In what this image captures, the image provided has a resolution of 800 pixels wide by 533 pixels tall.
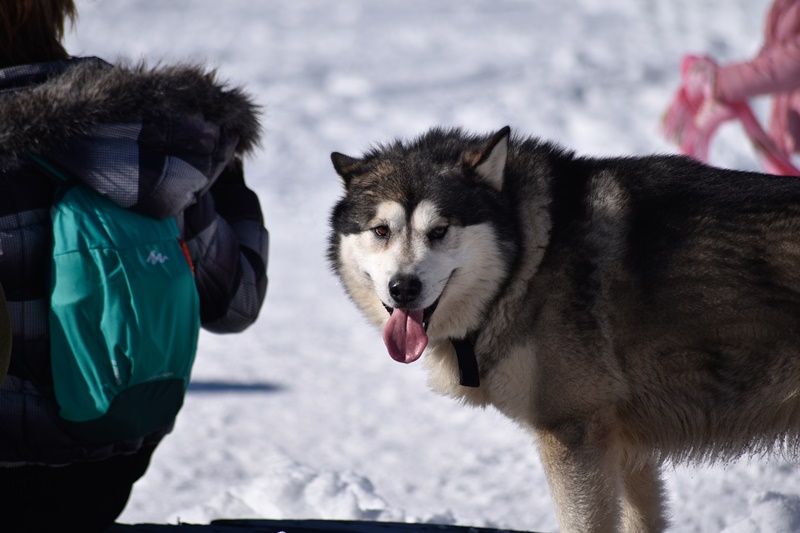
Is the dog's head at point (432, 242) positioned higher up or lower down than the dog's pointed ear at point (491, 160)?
lower down

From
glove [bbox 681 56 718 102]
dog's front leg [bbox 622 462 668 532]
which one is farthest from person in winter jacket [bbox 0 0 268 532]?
glove [bbox 681 56 718 102]

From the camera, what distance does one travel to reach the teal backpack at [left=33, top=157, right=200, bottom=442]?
194cm

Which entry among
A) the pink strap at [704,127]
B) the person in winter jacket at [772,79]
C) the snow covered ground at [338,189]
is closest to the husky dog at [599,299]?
the snow covered ground at [338,189]

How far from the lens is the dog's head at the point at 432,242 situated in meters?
2.56

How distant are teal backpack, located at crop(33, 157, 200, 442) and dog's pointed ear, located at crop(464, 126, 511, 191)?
3.16ft

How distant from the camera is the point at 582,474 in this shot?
2.55m

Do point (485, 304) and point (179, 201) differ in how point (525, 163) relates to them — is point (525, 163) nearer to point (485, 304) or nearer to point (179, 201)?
point (485, 304)

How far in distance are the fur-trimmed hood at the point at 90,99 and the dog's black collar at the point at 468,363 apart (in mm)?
876

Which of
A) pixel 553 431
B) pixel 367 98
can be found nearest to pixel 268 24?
pixel 367 98

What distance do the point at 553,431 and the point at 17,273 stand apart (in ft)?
4.68

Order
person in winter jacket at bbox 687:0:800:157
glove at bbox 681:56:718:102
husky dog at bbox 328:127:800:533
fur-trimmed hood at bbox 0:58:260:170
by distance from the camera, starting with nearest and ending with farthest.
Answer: fur-trimmed hood at bbox 0:58:260:170, husky dog at bbox 328:127:800:533, person in winter jacket at bbox 687:0:800:157, glove at bbox 681:56:718:102

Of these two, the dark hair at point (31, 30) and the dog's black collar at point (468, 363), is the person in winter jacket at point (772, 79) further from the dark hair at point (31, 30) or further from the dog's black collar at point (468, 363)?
the dark hair at point (31, 30)

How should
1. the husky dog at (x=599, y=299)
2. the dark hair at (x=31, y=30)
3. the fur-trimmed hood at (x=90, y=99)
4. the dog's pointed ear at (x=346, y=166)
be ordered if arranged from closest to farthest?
the fur-trimmed hood at (x=90, y=99) < the dark hair at (x=31, y=30) < the husky dog at (x=599, y=299) < the dog's pointed ear at (x=346, y=166)

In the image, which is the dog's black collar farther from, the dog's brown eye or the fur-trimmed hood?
the fur-trimmed hood
